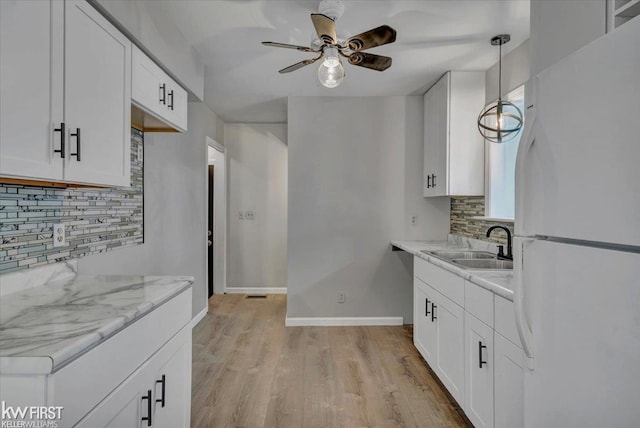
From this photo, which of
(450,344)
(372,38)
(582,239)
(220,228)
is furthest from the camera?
(220,228)

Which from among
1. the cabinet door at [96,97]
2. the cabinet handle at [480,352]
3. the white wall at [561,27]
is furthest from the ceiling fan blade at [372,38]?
the cabinet handle at [480,352]

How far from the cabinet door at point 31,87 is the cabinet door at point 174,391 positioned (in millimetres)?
879

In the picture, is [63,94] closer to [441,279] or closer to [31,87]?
[31,87]

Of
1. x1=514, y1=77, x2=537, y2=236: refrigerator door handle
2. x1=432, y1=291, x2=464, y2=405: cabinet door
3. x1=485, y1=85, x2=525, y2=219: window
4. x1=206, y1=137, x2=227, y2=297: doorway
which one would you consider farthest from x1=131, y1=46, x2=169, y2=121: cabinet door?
x1=206, y1=137, x2=227, y2=297: doorway

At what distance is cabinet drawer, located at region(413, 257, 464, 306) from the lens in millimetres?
2224

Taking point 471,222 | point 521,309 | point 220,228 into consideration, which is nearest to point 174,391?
point 521,309

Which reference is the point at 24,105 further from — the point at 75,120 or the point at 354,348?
the point at 354,348

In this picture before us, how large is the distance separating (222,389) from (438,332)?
5.08ft

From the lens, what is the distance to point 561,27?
1250 millimetres

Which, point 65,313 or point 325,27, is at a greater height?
point 325,27

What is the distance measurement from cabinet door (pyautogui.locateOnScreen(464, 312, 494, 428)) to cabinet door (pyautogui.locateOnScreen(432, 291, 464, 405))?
8cm

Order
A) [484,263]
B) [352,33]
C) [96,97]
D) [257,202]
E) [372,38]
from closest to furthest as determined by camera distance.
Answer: [96,97]
[372,38]
[352,33]
[484,263]
[257,202]

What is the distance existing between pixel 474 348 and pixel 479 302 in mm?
277

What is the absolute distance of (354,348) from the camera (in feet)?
11.0
